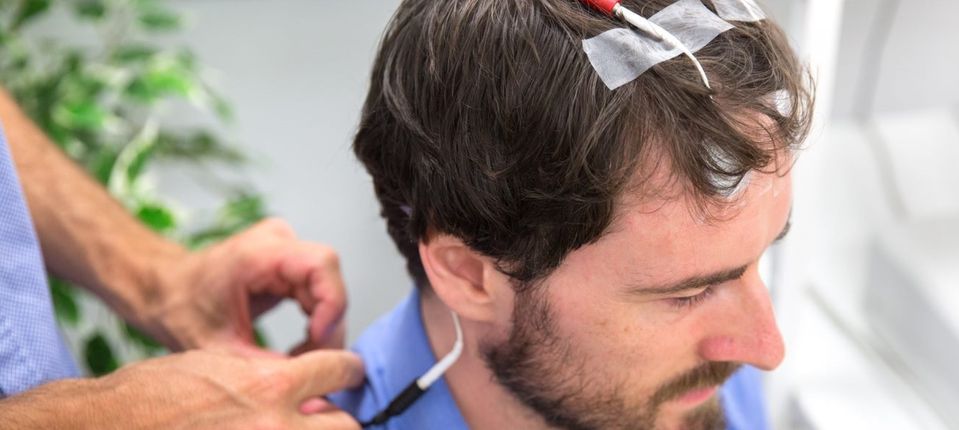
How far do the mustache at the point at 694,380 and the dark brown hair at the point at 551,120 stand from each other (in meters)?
0.18

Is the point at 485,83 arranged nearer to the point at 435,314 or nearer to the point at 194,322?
the point at 435,314

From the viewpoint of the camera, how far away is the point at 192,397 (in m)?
0.87

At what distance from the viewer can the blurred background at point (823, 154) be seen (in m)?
1.29

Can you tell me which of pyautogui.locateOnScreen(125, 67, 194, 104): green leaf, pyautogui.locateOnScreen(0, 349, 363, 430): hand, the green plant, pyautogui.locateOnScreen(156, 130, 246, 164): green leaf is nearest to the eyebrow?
pyautogui.locateOnScreen(0, 349, 363, 430): hand

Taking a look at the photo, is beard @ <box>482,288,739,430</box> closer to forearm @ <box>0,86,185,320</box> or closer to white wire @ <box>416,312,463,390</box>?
white wire @ <box>416,312,463,390</box>

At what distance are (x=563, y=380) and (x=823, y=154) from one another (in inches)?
29.2

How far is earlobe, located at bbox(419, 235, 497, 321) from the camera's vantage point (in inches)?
37.4

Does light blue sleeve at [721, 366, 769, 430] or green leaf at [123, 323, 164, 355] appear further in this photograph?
green leaf at [123, 323, 164, 355]

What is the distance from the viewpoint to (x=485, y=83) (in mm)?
842

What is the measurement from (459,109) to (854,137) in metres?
0.90

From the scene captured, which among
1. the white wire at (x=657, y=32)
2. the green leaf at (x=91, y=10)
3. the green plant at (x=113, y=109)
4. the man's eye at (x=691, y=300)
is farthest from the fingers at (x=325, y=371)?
the green leaf at (x=91, y=10)

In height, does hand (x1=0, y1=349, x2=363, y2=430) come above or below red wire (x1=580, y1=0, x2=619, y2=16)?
below

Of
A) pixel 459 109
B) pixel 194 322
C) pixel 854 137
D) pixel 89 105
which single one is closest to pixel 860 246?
pixel 854 137

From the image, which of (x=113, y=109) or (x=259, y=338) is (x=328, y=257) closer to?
(x=259, y=338)
